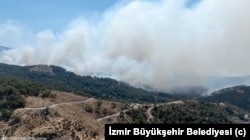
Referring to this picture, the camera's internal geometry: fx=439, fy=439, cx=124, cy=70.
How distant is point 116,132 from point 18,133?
158103 mm

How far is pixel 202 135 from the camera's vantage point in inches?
1738

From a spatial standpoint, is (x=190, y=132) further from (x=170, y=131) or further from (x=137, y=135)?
(x=137, y=135)

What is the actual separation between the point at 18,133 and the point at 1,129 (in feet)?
30.0

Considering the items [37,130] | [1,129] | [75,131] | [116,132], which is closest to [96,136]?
[75,131]

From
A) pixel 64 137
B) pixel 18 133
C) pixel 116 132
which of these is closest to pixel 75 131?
pixel 64 137

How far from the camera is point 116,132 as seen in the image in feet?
147

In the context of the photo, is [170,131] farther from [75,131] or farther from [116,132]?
[75,131]

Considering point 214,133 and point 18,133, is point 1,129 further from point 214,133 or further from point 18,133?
point 214,133

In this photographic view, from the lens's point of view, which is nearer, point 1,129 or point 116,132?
point 116,132

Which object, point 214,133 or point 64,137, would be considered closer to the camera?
point 214,133

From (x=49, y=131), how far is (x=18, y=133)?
14.7 m
